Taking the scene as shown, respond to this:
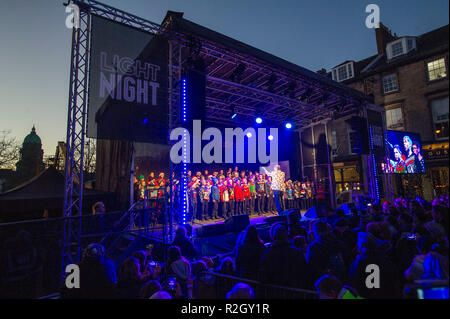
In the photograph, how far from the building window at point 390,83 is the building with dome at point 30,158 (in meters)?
34.9

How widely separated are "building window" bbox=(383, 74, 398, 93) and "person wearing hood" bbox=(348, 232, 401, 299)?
18.0 m

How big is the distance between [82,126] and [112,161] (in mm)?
4184

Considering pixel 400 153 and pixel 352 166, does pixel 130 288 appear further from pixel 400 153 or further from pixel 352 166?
pixel 352 166

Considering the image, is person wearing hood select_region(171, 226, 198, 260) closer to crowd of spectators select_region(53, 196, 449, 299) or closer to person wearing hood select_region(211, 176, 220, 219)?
crowd of spectators select_region(53, 196, 449, 299)

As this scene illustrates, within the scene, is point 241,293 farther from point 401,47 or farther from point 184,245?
point 401,47

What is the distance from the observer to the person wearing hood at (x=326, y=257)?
2.78 meters

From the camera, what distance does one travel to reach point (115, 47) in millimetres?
6840

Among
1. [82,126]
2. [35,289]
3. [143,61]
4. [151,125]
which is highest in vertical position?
[143,61]

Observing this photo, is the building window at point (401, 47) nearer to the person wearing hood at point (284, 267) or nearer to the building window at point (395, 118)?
the building window at point (395, 118)

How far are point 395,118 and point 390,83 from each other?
2553 millimetres

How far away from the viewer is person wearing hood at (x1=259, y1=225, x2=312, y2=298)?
8.18ft

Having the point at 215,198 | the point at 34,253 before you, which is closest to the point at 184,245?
the point at 34,253

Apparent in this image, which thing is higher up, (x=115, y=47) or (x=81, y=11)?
(x=81, y=11)

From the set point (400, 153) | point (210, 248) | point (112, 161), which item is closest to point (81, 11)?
point (112, 161)
